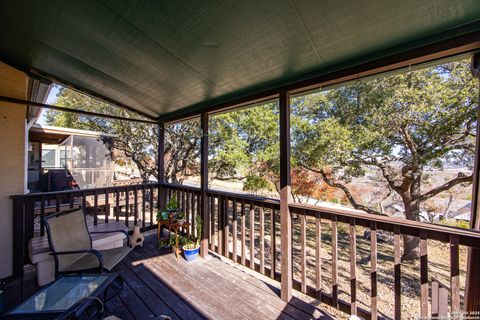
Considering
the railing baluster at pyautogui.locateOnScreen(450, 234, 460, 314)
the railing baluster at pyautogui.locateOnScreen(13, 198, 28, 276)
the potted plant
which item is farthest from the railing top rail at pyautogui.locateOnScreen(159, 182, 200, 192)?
the railing baluster at pyautogui.locateOnScreen(450, 234, 460, 314)

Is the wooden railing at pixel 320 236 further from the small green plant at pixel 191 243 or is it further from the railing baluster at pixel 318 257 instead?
the small green plant at pixel 191 243

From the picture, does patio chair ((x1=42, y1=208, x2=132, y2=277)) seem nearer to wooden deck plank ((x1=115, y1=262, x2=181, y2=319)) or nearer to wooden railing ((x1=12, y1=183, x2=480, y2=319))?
wooden deck plank ((x1=115, y1=262, x2=181, y2=319))

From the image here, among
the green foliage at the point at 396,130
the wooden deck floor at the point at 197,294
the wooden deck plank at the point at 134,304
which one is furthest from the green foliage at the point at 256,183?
the wooden deck plank at the point at 134,304

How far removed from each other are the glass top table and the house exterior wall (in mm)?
1527

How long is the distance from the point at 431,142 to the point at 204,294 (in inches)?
238

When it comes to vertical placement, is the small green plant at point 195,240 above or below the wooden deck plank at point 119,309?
above

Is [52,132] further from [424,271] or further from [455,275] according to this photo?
[455,275]

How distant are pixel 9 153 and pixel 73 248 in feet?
5.32

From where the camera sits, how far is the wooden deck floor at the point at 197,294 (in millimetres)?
2061

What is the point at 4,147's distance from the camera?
8.90ft

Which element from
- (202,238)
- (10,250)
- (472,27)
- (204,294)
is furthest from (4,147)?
(472,27)

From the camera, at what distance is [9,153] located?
9.04ft

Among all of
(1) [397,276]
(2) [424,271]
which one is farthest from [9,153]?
(2) [424,271]

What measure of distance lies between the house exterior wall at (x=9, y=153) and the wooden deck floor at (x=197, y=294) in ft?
4.88
